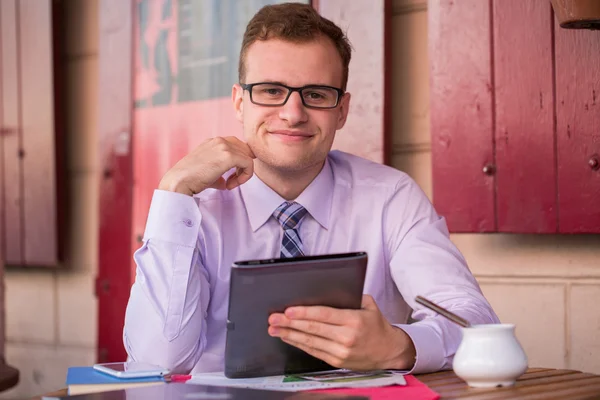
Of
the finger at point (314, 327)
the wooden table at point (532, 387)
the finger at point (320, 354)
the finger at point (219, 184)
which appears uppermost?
the finger at point (219, 184)

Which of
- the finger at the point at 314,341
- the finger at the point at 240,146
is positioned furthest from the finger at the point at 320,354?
the finger at the point at 240,146

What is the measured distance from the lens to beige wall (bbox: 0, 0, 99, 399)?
3.93 m

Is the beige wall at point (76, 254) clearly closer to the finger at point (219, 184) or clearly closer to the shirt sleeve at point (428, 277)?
the finger at point (219, 184)

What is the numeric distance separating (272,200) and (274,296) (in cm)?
62

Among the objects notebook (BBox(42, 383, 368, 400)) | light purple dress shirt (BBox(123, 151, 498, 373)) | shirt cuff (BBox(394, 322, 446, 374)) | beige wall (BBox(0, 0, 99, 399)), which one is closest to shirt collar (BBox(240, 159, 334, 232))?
light purple dress shirt (BBox(123, 151, 498, 373))

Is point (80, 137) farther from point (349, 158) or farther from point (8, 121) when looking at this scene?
point (349, 158)

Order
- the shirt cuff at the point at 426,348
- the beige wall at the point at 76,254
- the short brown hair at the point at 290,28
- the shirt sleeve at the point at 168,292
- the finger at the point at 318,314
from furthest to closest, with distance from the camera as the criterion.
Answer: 1. the beige wall at the point at 76,254
2. the short brown hair at the point at 290,28
3. the shirt sleeve at the point at 168,292
4. the shirt cuff at the point at 426,348
5. the finger at the point at 318,314

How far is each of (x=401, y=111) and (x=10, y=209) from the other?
2.00 m

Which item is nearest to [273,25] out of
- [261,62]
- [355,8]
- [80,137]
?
Result: [261,62]

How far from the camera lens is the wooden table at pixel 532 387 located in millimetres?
1401

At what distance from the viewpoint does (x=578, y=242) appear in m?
2.55

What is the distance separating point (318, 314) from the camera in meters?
1.51

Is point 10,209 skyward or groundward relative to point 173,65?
groundward

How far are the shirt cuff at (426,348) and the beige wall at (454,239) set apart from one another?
100 centimetres
